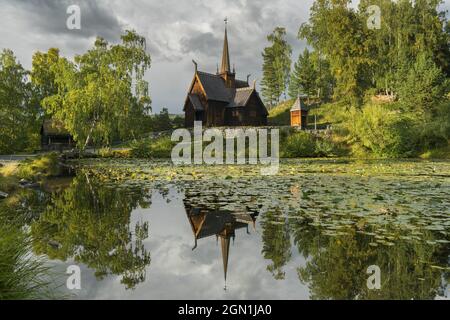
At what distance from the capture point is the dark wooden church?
43.8 m

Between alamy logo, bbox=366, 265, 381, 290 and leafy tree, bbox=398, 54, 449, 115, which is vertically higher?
leafy tree, bbox=398, 54, 449, 115

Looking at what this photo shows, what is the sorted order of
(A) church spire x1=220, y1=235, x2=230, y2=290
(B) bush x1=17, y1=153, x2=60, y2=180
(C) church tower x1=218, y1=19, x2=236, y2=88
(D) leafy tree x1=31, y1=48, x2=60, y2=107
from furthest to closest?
(C) church tower x1=218, y1=19, x2=236, y2=88
(D) leafy tree x1=31, y1=48, x2=60, y2=107
(B) bush x1=17, y1=153, x2=60, y2=180
(A) church spire x1=220, y1=235, x2=230, y2=290

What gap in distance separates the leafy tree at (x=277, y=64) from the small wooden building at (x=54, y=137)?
127ft

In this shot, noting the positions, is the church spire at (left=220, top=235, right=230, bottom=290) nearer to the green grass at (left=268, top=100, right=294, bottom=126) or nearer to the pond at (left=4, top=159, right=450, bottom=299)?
the pond at (left=4, top=159, right=450, bottom=299)

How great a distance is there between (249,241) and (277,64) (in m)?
60.1

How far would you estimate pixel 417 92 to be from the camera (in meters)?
33.8

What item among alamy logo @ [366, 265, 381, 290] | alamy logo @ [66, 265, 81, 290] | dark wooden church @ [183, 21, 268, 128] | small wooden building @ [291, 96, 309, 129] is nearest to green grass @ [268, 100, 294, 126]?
dark wooden church @ [183, 21, 268, 128]

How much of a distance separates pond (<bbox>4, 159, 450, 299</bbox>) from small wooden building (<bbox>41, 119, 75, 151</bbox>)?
2929 cm

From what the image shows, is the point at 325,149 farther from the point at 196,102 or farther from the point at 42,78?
the point at 42,78

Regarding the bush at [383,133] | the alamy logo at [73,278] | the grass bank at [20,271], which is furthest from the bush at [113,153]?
the alamy logo at [73,278]

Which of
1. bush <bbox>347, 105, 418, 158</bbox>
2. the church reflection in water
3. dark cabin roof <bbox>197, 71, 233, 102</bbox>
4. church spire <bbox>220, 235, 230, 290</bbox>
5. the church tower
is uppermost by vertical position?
the church tower

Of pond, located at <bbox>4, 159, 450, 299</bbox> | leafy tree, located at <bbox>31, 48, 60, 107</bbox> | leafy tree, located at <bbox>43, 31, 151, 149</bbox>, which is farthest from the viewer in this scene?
leafy tree, located at <bbox>31, 48, 60, 107</bbox>
